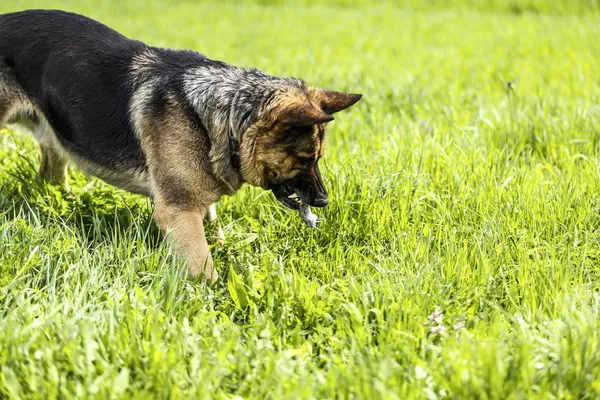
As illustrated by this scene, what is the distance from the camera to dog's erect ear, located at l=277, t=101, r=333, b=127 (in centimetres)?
320

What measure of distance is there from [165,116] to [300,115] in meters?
0.94

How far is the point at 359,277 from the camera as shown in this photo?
11.7 ft

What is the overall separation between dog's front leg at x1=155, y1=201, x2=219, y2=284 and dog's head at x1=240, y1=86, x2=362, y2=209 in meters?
→ 0.41

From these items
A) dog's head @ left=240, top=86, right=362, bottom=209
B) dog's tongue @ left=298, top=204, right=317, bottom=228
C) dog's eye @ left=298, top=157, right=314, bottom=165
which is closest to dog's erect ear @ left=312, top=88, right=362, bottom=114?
dog's head @ left=240, top=86, right=362, bottom=209

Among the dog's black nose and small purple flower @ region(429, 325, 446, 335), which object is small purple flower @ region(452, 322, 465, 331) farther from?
the dog's black nose

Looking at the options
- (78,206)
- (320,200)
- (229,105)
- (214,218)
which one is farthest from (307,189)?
(78,206)

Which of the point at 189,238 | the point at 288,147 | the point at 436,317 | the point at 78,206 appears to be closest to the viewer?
the point at 436,317

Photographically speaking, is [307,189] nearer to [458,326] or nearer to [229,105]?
[229,105]

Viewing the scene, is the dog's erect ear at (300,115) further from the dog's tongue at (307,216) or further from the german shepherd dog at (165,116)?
the dog's tongue at (307,216)

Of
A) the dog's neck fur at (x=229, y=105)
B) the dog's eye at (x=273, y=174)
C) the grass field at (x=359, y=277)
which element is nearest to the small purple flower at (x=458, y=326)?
the grass field at (x=359, y=277)

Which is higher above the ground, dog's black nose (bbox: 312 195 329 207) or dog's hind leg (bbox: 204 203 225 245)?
dog's black nose (bbox: 312 195 329 207)

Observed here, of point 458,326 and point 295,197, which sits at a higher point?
point 295,197

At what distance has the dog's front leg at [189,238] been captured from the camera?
3.64m

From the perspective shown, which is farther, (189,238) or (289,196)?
(289,196)
